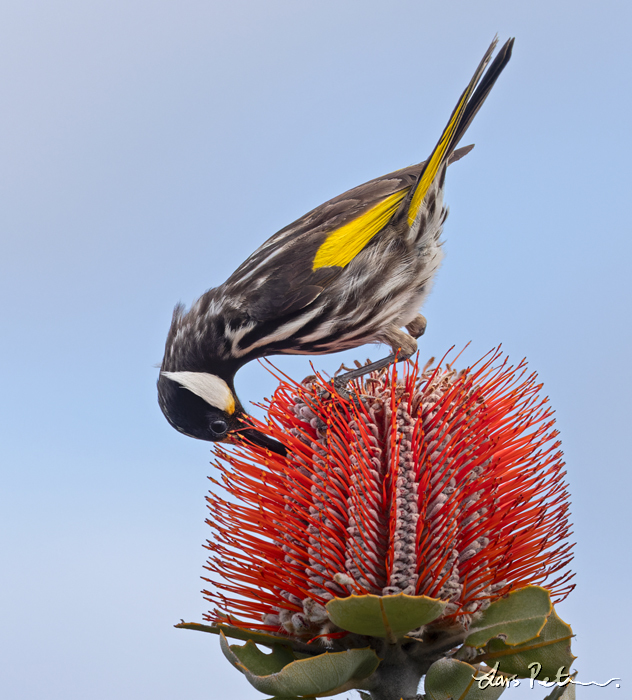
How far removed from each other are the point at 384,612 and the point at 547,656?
458 millimetres

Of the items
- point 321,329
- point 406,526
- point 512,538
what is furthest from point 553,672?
point 321,329

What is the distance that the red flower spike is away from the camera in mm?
1409

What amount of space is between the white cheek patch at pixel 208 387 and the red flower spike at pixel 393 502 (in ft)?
1.92

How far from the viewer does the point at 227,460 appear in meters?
1.70

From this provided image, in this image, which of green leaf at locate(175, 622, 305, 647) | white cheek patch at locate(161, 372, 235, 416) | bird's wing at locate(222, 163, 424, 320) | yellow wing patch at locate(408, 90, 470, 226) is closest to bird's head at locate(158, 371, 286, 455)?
white cheek patch at locate(161, 372, 235, 416)

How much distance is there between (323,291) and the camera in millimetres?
2492

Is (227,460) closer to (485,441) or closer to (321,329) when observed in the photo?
(485,441)

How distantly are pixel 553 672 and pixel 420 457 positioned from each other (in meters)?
0.52

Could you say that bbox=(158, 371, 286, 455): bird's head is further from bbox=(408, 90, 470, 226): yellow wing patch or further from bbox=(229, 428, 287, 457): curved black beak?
bbox=(408, 90, 470, 226): yellow wing patch

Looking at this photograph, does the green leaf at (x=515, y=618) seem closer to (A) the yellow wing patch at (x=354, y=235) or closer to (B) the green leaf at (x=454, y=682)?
(B) the green leaf at (x=454, y=682)

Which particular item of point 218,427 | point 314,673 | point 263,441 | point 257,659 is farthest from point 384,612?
point 218,427

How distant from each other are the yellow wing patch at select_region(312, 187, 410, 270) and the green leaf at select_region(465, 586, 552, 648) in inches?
56.1

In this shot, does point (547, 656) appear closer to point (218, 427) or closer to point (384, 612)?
point (384, 612)
